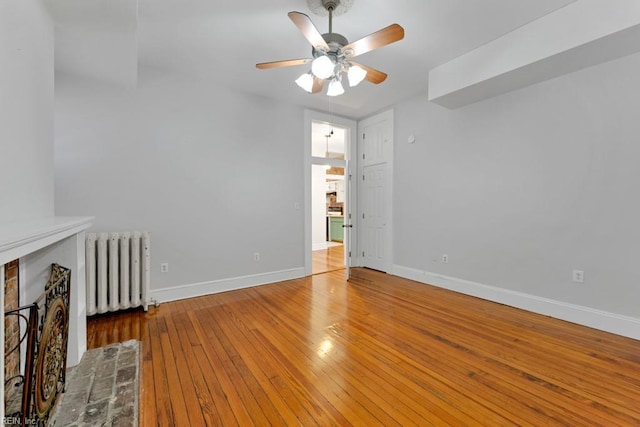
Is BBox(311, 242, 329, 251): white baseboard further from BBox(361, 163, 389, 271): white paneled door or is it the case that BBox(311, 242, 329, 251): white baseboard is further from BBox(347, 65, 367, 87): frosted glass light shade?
BBox(347, 65, 367, 87): frosted glass light shade

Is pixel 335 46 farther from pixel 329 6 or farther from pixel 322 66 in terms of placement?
pixel 329 6

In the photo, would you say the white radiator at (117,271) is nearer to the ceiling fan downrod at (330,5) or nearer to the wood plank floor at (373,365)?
the wood plank floor at (373,365)

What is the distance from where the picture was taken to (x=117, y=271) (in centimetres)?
303

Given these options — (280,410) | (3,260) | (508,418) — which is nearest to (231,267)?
(280,410)

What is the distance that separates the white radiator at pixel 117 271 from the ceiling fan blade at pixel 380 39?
2.98 meters

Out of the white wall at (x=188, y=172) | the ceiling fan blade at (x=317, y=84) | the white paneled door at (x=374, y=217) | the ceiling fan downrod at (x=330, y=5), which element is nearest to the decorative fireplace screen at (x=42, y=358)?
the white wall at (x=188, y=172)

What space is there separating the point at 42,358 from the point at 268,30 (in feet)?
9.61

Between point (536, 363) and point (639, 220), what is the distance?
172 cm

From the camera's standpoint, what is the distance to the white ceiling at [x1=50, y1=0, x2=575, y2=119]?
2299mm

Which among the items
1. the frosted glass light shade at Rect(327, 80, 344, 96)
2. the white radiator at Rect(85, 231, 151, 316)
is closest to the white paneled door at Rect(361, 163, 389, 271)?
the frosted glass light shade at Rect(327, 80, 344, 96)

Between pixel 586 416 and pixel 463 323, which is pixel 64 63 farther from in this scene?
pixel 586 416

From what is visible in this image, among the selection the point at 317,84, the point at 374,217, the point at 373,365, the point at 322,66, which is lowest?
the point at 373,365

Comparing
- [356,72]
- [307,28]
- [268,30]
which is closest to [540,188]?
[356,72]

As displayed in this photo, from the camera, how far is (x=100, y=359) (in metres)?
2.14
